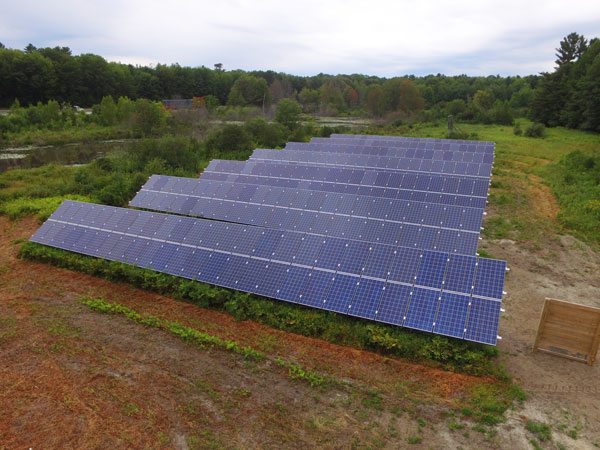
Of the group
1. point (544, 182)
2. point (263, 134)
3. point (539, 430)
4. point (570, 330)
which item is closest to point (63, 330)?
point (539, 430)

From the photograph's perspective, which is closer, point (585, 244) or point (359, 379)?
point (359, 379)

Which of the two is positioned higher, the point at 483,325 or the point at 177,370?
the point at 483,325

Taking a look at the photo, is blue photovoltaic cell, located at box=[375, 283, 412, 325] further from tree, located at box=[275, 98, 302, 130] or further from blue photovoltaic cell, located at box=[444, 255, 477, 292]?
tree, located at box=[275, 98, 302, 130]

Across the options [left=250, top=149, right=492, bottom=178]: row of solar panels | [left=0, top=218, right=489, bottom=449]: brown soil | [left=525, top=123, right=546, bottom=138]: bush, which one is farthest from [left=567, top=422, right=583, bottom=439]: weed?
[left=525, top=123, right=546, bottom=138]: bush

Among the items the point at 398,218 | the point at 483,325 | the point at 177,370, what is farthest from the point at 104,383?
the point at 398,218

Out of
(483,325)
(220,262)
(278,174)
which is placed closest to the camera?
(483,325)

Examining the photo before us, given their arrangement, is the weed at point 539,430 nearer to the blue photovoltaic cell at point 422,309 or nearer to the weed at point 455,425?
the weed at point 455,425

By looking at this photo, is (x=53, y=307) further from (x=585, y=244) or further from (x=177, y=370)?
(x=585, y=244)

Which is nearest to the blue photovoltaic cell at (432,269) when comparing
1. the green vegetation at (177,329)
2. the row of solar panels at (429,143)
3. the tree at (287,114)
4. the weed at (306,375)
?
the weed at (306,375)
